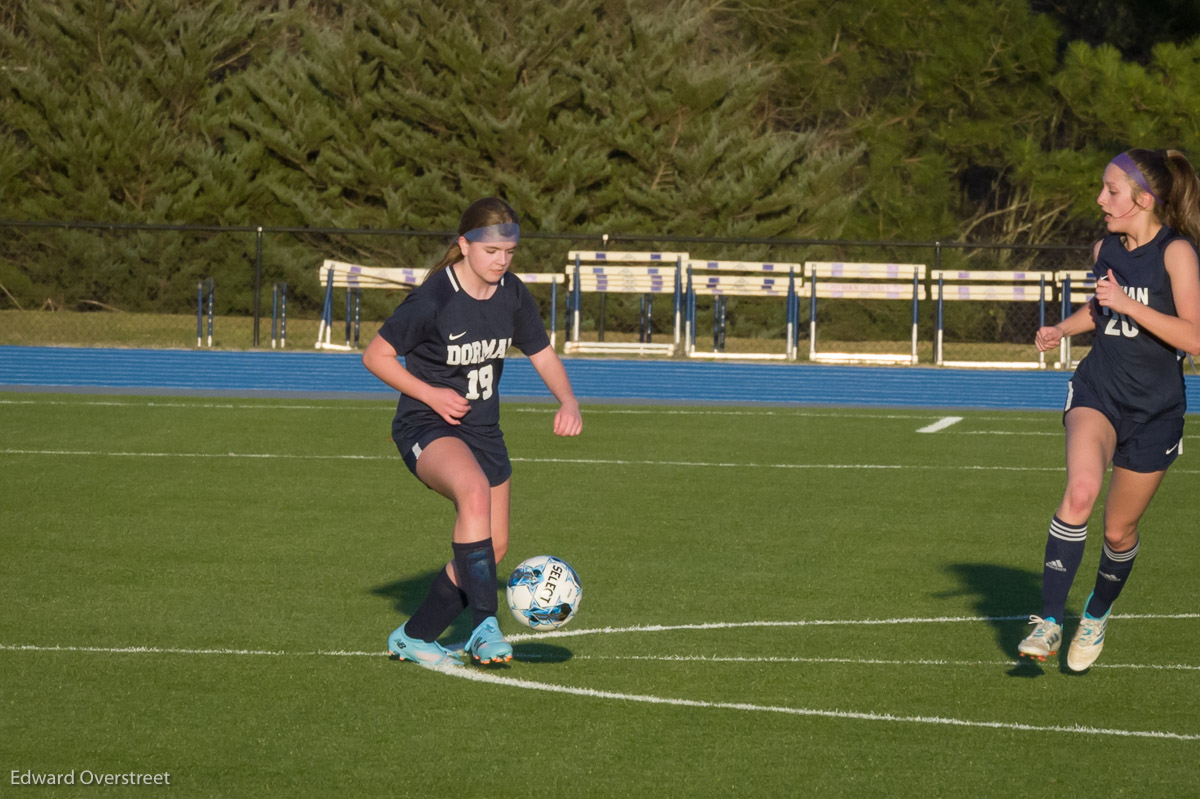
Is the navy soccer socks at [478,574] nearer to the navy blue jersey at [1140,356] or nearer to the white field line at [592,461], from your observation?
the navy blue jersey at [1140,356]

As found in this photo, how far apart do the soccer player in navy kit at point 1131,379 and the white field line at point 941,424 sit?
1062 cm

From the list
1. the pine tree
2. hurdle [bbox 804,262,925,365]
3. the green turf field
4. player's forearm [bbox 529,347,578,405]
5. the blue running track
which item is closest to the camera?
the green turf field

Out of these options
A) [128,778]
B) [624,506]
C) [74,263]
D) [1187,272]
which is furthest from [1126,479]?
[74,263]

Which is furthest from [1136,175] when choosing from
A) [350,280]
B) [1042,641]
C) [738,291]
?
[350,280]

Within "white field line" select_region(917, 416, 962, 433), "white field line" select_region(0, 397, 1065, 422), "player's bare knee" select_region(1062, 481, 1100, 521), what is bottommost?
"white field line" select_region(917, 416, 962, 433)

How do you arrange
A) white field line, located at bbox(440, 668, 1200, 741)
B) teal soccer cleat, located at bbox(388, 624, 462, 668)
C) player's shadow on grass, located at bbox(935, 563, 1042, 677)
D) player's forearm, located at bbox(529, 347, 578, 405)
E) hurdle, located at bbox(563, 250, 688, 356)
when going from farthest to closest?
hurdle, located at bbox(563, 250, 688, 356), player's shadow on grass, located at bbox(935, 563, 1042, 677), player's forearm, located at bbox(529, 347, 578, 405), teal soccer cleat, located at bbox(388, 624, 462, 668), white field line, located at bbox(440, 668, 1200, 741)

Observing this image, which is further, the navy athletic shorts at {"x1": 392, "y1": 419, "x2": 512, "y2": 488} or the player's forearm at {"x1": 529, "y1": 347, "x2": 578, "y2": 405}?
the player's forearm at {"x1": 529, "y1": 347, "x2": 578, "y2": 405}

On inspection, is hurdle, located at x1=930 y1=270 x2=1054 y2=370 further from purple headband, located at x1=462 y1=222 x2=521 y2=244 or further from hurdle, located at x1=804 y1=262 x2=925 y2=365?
purple headband, located at x1=462 y1=222 x2=521 y2=244

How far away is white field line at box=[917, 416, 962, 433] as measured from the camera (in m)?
16.8

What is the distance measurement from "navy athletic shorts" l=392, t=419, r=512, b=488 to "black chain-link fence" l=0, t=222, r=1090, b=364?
2072 cm

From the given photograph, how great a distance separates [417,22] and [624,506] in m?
24.8

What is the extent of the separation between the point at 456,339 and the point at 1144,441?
264 cm

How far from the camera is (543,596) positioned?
618 centimetres


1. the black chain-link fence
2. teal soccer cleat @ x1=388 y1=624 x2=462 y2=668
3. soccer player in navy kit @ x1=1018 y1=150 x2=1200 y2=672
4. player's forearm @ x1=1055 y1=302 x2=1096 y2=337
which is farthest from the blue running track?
soccer player in navy kit @ x1=1018 y1=150 x2=1200 y2=672
